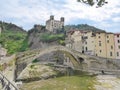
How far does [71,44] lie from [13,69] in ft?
106

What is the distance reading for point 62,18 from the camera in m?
127

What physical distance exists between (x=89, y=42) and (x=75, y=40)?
212 inches

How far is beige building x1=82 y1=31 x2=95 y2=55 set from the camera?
73.2 metres

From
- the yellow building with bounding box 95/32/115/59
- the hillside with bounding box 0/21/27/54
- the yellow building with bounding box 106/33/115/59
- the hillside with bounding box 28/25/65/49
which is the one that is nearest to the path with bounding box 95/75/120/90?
the yellow building with bounding box 106/33/115/59

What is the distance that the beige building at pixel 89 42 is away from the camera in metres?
73.2

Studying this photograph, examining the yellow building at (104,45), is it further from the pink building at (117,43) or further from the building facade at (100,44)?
the pink building at (117,43)


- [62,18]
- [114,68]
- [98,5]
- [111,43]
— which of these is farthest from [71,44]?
[98,5]

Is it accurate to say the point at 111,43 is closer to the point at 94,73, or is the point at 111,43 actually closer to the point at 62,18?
the point at 94,73

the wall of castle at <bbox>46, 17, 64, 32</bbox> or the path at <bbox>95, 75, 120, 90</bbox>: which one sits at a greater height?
the wall of castle at <bbox>46, 17, 64, 32</bbox>

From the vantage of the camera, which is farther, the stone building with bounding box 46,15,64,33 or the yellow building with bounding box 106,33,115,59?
the stone building with bounding box 46,15,64,33

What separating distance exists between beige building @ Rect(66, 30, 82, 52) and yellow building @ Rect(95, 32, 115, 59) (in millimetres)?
5778

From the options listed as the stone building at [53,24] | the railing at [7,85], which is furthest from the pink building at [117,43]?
the railing at [7,85]

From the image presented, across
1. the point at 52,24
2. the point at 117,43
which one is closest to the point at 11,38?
the point at 52,24

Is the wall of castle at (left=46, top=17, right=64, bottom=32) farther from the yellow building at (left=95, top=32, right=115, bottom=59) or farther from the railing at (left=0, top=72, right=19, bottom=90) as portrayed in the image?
the railing at (left=0, top=72, right=19, bottom=90)
